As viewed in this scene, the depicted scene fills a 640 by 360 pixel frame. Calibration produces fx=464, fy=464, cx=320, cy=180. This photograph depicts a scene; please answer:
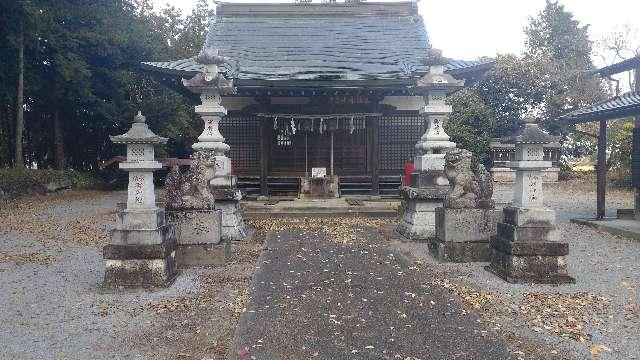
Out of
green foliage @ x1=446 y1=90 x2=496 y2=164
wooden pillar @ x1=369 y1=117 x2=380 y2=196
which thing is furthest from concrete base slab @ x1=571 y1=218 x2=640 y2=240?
green foliage @ x1=446 y1=90 x2=496 y2=164

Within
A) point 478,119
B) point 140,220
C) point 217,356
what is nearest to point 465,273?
point 217,356

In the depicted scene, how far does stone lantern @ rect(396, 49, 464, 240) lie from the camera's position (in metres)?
9.62

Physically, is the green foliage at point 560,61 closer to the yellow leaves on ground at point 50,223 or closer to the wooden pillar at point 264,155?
the wooden pillar at point 264,155

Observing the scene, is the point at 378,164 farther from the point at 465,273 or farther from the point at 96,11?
the point at 96,11

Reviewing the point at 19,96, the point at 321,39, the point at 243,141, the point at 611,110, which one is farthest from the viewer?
the point at 19,96

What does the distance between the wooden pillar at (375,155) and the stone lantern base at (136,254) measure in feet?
33.8

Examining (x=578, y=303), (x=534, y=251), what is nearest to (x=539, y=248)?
(x=534, y=251)

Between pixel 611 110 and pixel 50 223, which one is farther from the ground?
pixel 611 110

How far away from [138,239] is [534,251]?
212 inches

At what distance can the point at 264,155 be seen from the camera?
50.9ft

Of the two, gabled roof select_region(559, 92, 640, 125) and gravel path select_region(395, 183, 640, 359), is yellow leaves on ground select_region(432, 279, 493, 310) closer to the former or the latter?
gravel path select_region(395, 183, 640, 359)

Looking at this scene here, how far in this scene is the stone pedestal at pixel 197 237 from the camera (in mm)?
7477

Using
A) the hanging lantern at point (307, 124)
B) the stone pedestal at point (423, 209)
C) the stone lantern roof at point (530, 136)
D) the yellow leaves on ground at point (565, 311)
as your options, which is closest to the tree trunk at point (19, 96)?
the hanging lantern at point (307, 124)

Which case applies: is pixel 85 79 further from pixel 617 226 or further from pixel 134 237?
pixel 617 226
